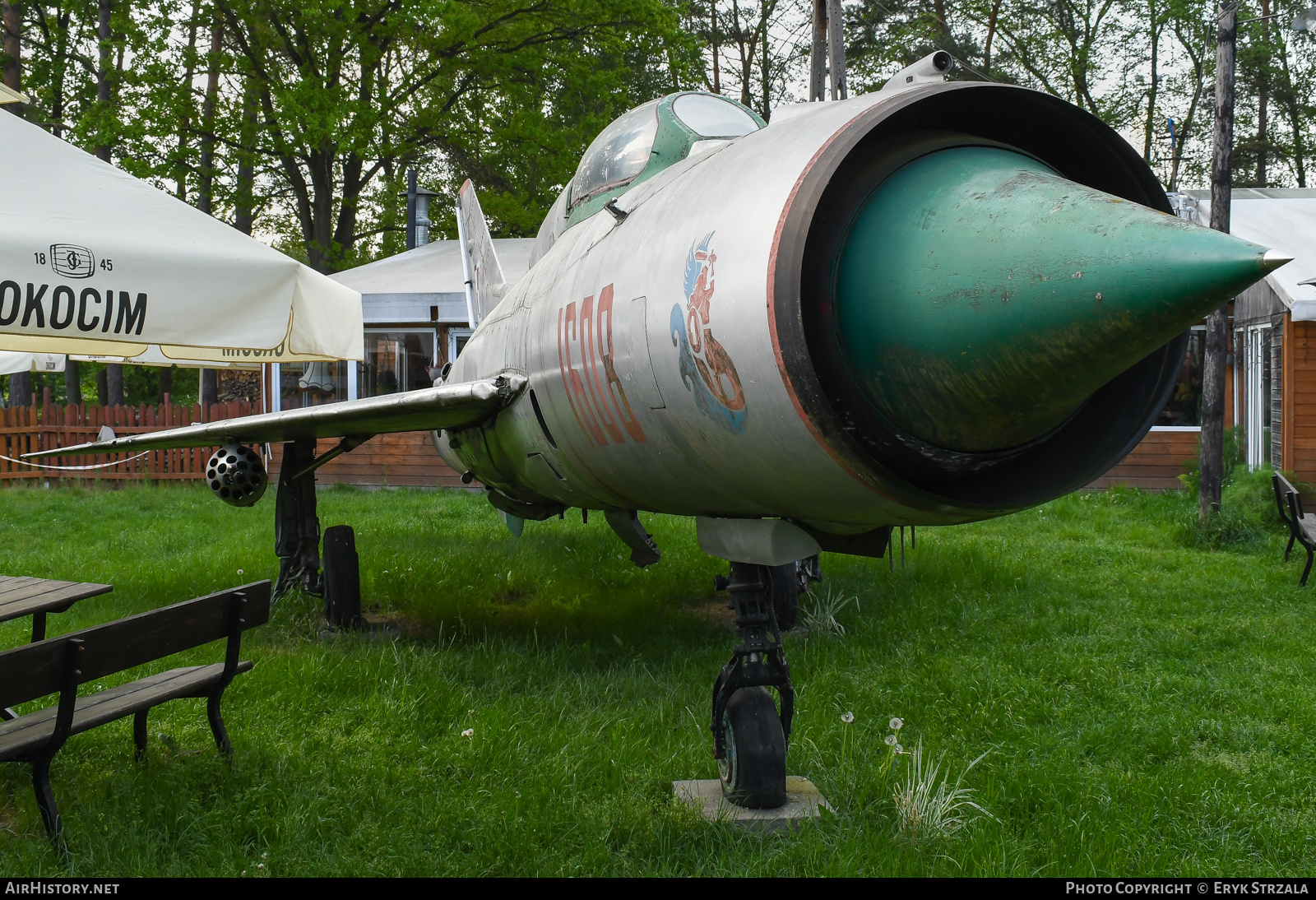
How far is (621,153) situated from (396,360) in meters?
12.5

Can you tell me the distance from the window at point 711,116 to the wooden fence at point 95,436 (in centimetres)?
1331

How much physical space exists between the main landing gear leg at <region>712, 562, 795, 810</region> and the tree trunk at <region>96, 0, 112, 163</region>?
16.2 m

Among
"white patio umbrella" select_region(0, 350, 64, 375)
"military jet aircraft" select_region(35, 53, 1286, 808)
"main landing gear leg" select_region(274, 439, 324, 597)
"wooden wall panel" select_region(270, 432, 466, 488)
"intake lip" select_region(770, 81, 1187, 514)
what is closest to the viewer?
"military jet aircraft" select_region(35, 53, 1286, 808)

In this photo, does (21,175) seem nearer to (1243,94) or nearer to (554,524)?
(554,524)

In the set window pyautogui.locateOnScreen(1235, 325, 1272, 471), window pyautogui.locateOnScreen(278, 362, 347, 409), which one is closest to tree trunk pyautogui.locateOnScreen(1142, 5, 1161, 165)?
window pyautogui.locateOnScreen(1235, 325, 1272, 471)

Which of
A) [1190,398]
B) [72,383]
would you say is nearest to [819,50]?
[1190,398]

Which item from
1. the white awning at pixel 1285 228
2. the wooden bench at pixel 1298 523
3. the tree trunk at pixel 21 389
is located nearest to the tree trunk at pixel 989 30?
the white awning at pixel 1285 228

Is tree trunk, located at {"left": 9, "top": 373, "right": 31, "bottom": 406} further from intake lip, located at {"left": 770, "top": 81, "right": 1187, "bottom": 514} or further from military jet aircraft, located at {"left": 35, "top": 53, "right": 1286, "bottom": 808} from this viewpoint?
intake lip, located at {"left": 770, "top": 81, "right": 1187, "bottom": 514}

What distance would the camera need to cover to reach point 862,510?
219 centimetres

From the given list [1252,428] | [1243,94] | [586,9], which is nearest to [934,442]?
[1252,428]

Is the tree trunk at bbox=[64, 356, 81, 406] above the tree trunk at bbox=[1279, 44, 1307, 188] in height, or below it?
below

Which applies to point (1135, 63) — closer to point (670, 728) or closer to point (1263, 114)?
point (1263, 114)

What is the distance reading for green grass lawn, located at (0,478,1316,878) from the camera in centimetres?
286

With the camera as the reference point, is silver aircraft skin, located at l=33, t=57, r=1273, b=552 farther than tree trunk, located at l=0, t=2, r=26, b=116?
No
